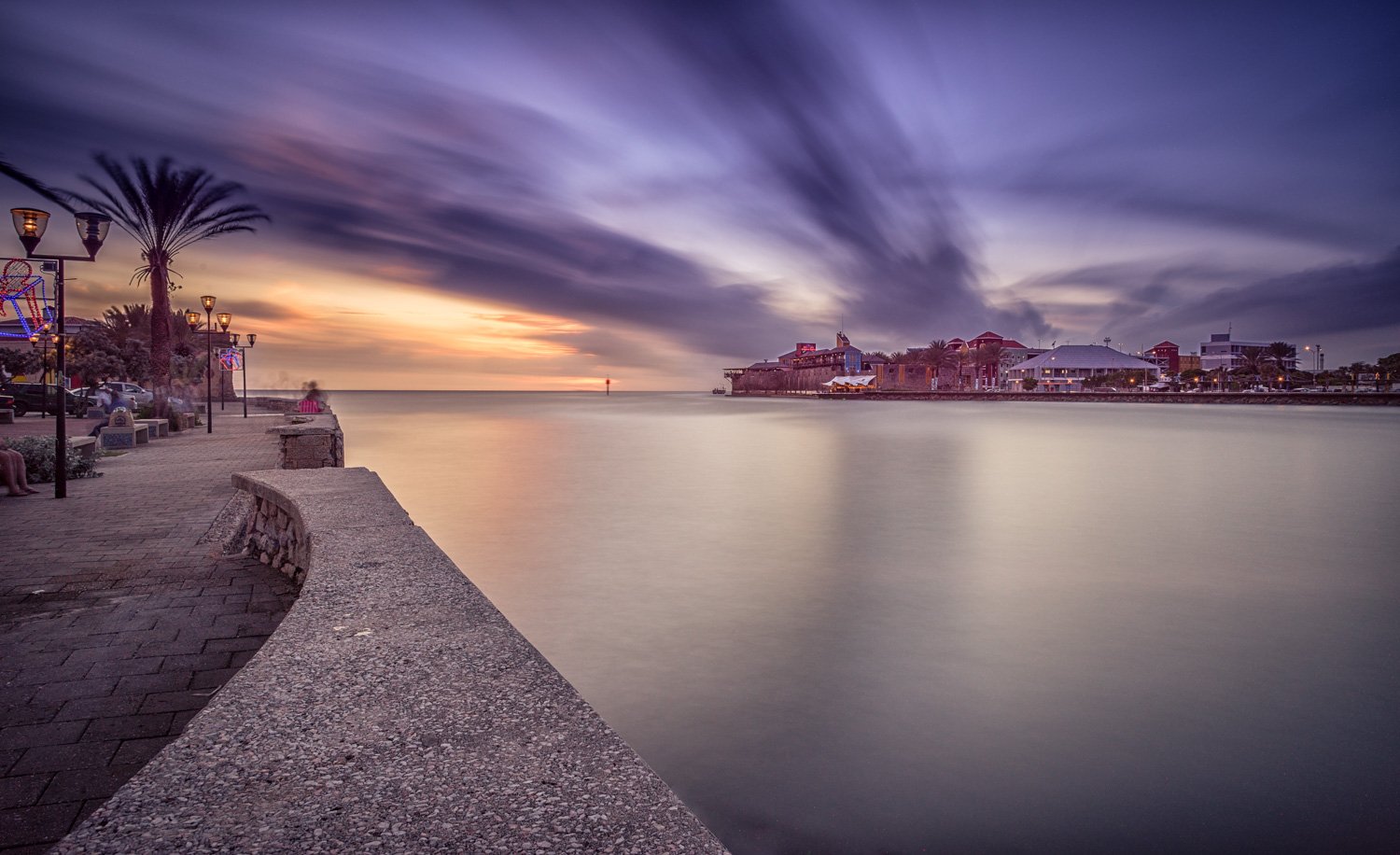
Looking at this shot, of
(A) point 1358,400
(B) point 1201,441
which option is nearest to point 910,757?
(B) point 1201,441

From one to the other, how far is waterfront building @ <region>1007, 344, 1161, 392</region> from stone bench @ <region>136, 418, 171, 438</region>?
137410 millimetres

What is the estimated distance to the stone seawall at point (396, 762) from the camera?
1.94 meters

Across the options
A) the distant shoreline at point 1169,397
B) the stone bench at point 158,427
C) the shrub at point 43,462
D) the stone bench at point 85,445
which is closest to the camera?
the shrub at point 43,462

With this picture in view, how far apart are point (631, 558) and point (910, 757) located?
21.0 ft

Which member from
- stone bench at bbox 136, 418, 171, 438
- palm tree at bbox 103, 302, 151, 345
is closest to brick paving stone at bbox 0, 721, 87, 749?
stone bench at bbox 136, 418, 171, 438

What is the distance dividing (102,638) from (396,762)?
13.2 feet

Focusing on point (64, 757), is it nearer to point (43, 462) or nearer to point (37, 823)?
point (37, 823)

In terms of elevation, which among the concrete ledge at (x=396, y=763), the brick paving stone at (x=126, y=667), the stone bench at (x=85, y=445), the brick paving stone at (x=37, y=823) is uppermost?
the stone bench at (x=85, y=445)

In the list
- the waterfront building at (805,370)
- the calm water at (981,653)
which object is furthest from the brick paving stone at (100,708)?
the waterfront building at (805,370)

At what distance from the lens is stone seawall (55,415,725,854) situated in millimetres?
1939

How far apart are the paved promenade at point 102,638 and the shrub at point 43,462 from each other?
2.42 metres

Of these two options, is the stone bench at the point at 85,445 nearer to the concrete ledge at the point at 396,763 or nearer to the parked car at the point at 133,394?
the concrete ledge at the point at 396,763

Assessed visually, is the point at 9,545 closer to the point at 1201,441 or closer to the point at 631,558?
the point at 631,558

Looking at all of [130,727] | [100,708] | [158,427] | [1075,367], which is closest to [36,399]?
[158,427]
